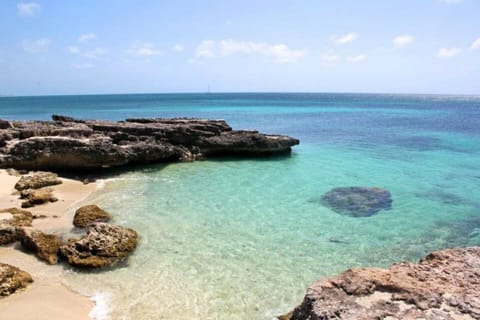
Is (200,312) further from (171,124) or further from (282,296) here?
(171,124)

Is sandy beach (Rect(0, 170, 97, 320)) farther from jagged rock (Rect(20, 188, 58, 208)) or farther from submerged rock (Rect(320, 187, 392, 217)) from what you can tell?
submerged rock (Rect(320, 187, 392, 217))

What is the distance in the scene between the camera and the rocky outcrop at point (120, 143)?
2030cm

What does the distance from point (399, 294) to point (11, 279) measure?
8.49 meters

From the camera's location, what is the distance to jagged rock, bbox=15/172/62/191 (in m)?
17.4

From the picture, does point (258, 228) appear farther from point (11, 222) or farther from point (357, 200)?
point (11, 222)

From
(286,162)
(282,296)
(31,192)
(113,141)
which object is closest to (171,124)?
(113,141)

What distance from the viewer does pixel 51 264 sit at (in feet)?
34.5

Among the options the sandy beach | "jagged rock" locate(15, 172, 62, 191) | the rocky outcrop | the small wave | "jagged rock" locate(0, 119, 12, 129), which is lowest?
the small wave

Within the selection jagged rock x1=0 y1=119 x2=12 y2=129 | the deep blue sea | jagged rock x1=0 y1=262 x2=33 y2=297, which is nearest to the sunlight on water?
the deep blue sea

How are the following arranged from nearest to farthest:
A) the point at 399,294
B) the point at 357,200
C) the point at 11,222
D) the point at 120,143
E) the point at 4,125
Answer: the point at 399,294, the point at 11,222, the point at 357,200, the point at 4,125, the point at 120,143

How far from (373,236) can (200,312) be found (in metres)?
7.06

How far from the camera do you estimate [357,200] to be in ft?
56.1

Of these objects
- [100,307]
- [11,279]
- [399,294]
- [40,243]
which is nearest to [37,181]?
[40,243]

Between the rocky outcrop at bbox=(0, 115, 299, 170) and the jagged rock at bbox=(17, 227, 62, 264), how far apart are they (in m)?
9.61
